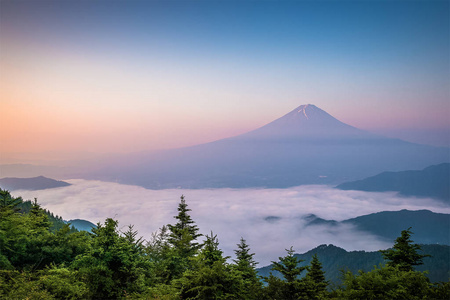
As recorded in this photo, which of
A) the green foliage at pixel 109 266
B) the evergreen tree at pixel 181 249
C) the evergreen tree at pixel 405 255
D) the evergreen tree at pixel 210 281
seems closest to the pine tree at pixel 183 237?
the evergreen tree at pixel 181 249

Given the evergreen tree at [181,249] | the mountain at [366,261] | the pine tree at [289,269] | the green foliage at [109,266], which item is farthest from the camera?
the mountain at [366,261]

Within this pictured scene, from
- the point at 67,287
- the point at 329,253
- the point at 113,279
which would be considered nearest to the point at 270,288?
the point at 113,279

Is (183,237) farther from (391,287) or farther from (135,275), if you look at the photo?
Answer: (391,287)

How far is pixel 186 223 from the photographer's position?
2744cm

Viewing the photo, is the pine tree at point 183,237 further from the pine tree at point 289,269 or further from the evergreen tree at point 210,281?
the evergreen tree at point 210,281

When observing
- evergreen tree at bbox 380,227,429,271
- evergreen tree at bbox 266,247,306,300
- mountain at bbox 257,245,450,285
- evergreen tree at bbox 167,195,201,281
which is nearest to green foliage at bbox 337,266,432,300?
evergreen tree at bbox 266,247,306,300

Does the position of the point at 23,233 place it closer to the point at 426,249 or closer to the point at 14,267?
the point at 14,267

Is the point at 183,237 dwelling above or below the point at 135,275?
below

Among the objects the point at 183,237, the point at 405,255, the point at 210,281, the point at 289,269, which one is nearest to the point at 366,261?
the point at 183,237

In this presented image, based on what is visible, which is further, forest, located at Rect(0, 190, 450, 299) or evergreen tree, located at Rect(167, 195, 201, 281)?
evergreen tree, located at Rect(167, 195, 201, 281)

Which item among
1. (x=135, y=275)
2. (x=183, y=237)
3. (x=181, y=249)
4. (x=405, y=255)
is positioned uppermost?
(x=405, y=255)

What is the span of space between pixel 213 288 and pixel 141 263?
197 inches

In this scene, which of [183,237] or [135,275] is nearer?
[135,275]

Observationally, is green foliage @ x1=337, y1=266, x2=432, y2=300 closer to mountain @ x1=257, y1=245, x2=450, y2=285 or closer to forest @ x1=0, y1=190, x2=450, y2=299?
forest @ x1=0, y1=190, x2=450, y2=299
